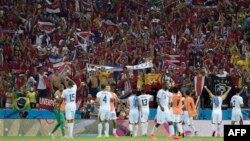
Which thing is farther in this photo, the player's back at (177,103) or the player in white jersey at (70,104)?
the player's back at (177,103)

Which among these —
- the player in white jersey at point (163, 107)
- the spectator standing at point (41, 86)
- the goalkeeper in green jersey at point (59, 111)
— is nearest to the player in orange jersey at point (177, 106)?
the player in white jersey at point (163, 107)

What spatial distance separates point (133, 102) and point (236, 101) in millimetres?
4418

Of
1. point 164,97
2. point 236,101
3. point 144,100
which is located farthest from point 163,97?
point 236,101

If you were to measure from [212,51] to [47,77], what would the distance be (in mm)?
8268

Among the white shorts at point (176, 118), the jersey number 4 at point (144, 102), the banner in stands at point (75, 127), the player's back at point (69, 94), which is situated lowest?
the banner in stands at point (75, 127)

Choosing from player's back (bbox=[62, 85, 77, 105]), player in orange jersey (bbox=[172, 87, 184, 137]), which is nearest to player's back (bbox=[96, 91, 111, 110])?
player's back (bbox=[62, 85, 77, 105])

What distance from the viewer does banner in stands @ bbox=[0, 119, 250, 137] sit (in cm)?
3500

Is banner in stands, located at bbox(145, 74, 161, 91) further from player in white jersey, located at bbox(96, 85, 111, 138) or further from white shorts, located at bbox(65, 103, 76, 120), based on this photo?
white shorts, located at bbox(65, 103, 76, 120)

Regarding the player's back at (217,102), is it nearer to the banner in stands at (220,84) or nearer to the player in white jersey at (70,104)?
the banner in stands at (220,84)

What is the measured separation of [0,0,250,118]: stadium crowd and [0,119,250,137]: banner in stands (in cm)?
104

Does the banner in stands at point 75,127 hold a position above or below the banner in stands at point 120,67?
below

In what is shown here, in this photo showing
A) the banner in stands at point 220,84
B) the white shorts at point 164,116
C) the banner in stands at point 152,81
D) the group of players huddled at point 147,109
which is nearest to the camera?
the group of players huddled at point 147,109

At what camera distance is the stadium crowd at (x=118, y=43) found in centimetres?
3700

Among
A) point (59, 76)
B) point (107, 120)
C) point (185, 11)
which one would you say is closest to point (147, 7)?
point (185, 11)
